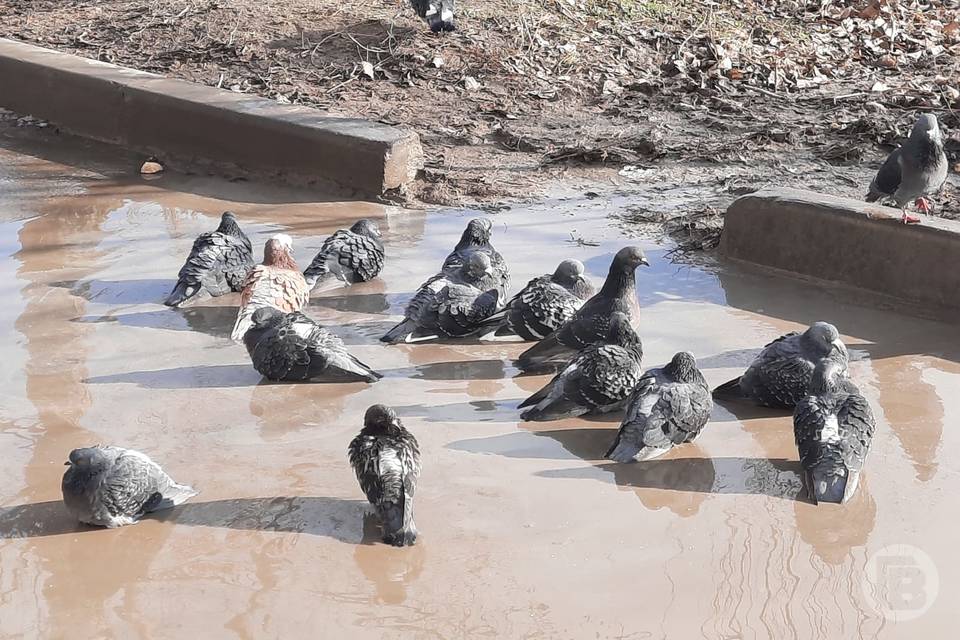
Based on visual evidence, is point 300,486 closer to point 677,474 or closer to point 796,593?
point 677,474

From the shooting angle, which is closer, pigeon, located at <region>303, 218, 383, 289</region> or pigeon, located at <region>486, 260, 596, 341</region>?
pigeon, located at <region>486, 260, 596, 341</region>

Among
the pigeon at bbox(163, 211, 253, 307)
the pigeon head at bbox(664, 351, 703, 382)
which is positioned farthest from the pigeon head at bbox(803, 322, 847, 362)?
the pigeon at bbox(163, 211, 253, 307)

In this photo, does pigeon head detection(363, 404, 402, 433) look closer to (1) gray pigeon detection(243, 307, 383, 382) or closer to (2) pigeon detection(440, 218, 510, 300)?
(1) gray pigeon detection(243, 307, 383, 382)

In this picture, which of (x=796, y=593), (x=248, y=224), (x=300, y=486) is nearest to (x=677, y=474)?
(x=796, y=593)

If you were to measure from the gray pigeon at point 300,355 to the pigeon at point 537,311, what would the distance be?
829mm

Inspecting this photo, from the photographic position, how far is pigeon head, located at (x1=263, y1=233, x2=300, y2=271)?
6.81 metres

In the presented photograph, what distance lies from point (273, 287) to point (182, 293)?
691mm

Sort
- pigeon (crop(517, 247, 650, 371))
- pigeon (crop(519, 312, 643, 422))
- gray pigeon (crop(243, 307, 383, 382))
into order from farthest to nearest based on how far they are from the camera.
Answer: pigeon (crop(517, 247, 650, 371)) < gray pigeon (crop(243, 307, 383, 382)) < pigeon (crop(519, 312, 643, 422))

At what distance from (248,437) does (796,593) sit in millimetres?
2472

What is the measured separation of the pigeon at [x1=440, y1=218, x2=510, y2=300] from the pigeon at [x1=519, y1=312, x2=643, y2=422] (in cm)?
129

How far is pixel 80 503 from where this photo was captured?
4.39 meters

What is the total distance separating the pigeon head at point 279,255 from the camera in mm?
6811

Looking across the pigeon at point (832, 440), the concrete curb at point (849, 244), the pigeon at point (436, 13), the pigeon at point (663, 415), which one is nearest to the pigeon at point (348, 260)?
the concrete curb at point (849, 244)

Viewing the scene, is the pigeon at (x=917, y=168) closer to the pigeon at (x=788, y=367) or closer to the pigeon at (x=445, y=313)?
the pigeon at (x=788, y=367)
